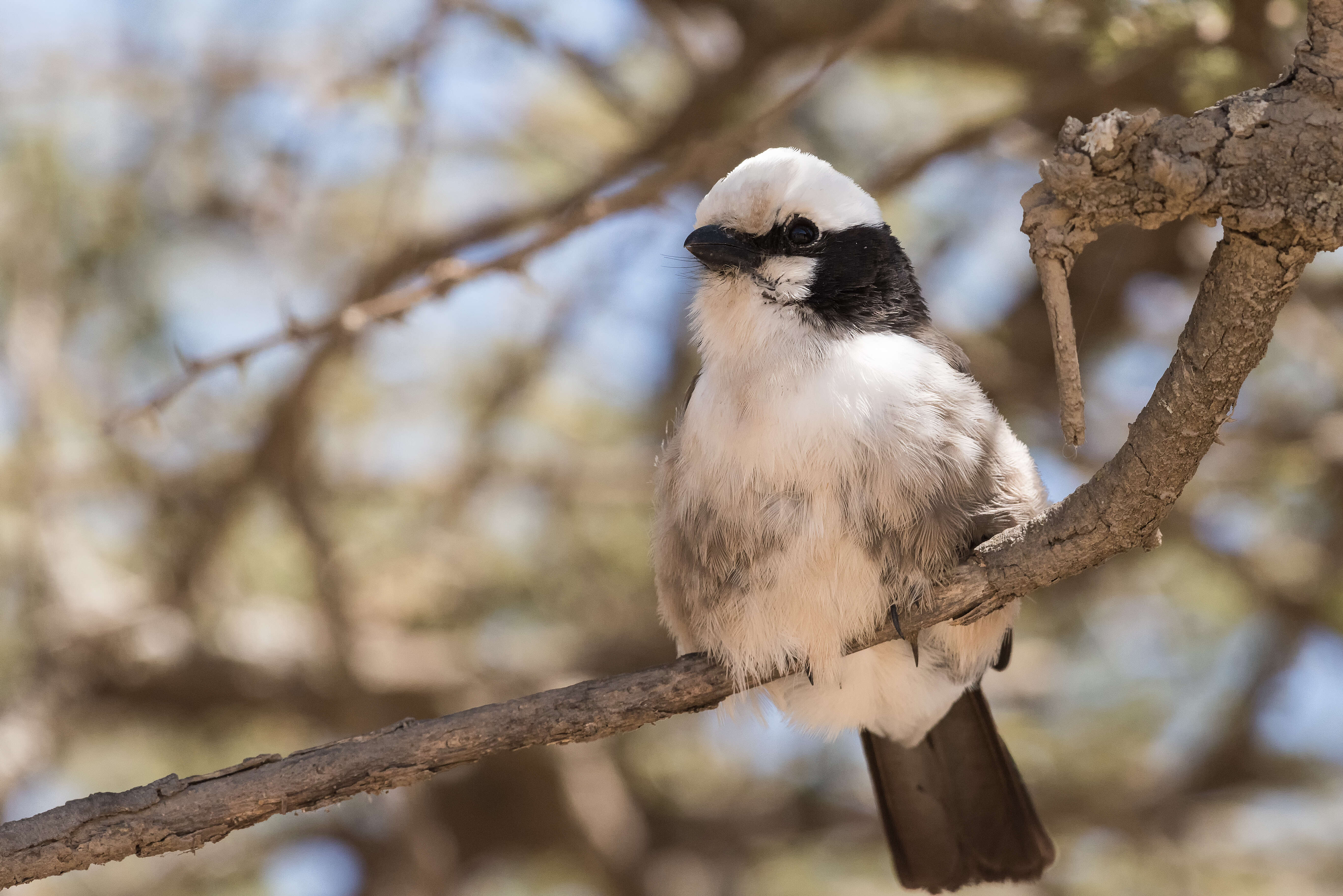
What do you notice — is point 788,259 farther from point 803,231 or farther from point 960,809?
point 960,809

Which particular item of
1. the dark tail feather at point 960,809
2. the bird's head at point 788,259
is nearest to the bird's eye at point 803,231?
the bird's head at point 788,259

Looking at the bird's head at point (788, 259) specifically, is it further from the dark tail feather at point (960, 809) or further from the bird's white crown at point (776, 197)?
the dark tail feather at point (960, 809)

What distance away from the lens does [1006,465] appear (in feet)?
10.5

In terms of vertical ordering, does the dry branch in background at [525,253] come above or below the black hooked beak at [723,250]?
above

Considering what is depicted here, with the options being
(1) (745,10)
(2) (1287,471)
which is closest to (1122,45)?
(1) (745,10)

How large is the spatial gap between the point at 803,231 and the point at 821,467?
0.72m

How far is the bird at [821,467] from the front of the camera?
3.04 m

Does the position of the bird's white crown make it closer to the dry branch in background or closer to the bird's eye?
the bird's eye

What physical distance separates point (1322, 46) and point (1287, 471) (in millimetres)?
3865

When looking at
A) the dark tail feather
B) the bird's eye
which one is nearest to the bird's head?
the bird's eye

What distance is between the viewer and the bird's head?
3338 mm

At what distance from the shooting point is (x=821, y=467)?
304 cm

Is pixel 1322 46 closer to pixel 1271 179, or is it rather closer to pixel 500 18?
pixel 1271 179

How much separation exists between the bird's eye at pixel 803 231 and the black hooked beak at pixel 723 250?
10 centimetres
